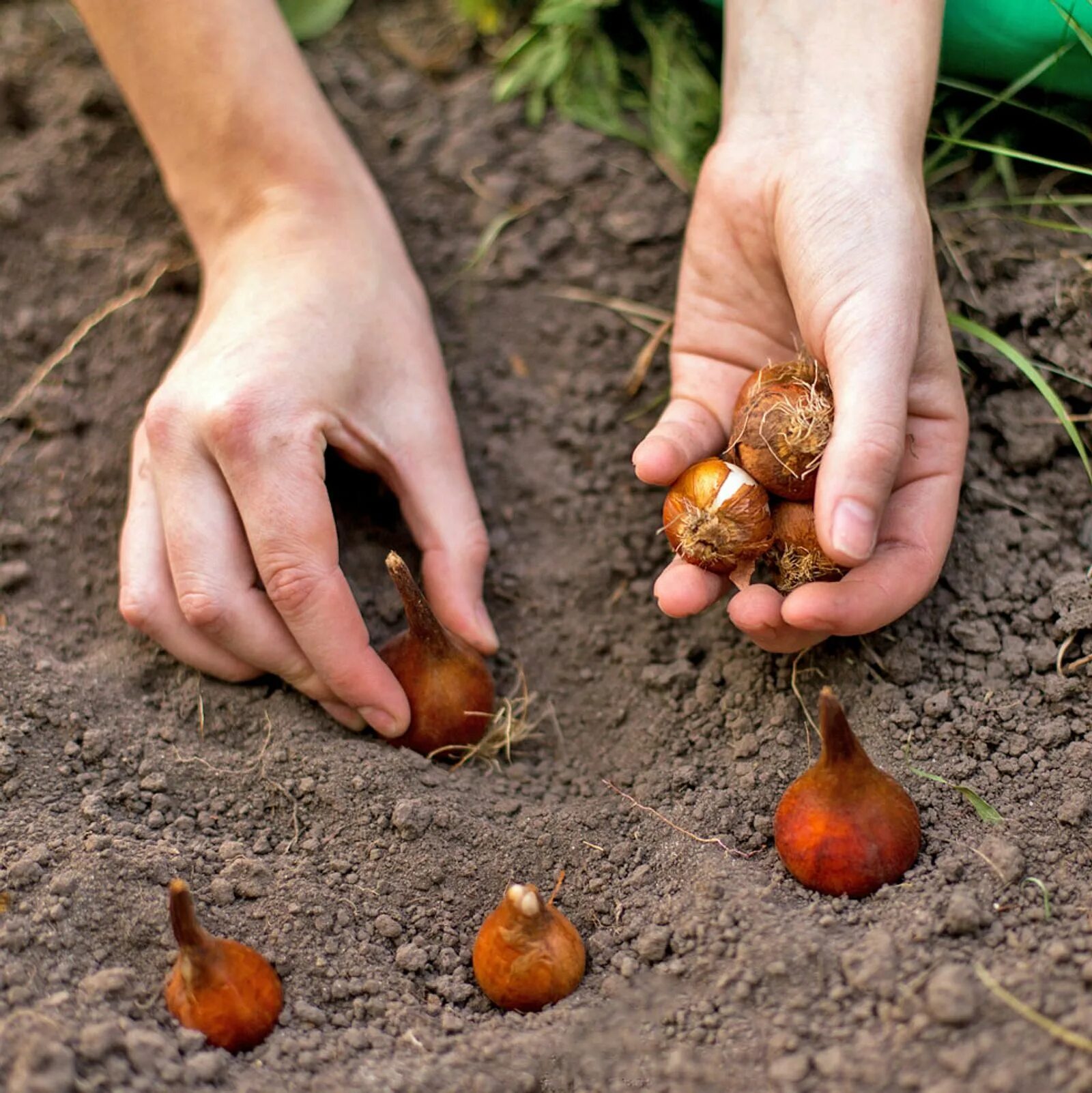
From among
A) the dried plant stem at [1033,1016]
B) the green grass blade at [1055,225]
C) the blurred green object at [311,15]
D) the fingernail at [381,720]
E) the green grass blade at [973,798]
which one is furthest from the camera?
the blurred green object at [311,15]

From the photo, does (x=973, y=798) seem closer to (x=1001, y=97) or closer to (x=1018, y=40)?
(x=1001, y=97)

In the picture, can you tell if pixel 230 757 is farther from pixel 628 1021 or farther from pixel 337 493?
pixel 628 1021

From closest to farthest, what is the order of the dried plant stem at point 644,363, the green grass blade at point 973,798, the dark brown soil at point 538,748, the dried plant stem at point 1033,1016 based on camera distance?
1. the dried plant stem at point 1033,1016
2. the dark brown soil at point 538,748
3. the green grass blade at point 973,798
4. the dried plant stem at point 644,363

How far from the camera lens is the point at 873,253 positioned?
1.62 m

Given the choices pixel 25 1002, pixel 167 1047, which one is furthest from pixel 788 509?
pixel 25 1002

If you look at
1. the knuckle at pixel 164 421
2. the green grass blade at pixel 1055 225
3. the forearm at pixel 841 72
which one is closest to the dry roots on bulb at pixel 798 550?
the forearm at pixel 841 72

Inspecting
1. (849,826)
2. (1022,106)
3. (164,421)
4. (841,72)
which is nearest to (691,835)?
(849,826)

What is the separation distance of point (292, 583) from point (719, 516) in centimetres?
67

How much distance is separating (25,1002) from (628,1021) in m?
0.73

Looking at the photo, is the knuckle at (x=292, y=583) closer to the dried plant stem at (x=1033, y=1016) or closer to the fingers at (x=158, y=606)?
the fingers at (x=158, y=606)

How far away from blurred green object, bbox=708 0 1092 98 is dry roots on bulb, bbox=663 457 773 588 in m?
1.09

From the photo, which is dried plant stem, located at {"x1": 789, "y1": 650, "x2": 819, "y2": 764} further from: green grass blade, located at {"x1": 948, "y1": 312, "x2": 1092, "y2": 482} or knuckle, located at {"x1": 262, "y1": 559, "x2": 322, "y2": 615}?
knuckle, located at {"x1": 262, "y1": 559, "x2": 322, "y2": 615}

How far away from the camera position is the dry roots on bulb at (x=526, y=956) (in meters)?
1.38

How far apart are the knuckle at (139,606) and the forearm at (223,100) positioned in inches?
30.2
